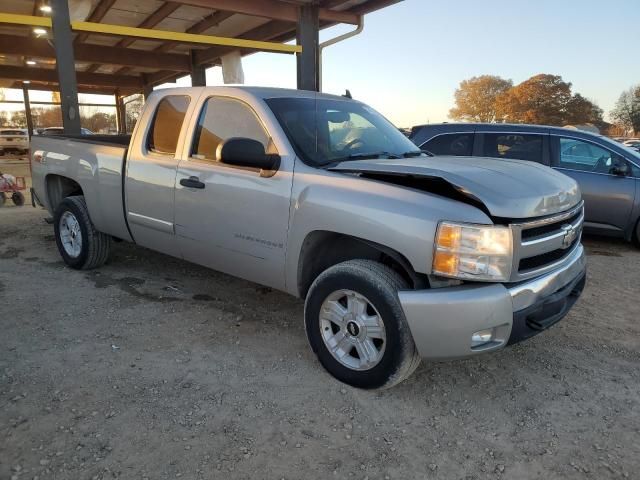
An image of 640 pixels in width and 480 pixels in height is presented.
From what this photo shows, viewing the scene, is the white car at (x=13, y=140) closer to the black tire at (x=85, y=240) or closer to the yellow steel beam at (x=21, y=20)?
the yellow steel beam at (x=21, y=20)

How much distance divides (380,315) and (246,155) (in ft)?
4.45

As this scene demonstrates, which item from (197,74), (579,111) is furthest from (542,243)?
(579,111)

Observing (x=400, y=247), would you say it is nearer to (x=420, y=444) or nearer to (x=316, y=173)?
(x=316, y=173)

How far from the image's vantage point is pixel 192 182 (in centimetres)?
386

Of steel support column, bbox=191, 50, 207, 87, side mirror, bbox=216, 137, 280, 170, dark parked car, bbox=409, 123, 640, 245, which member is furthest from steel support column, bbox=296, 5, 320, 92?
side mirror, bbox=216, 137, 280, 170

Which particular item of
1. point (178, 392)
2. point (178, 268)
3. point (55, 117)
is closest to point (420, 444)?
point (178, 392)

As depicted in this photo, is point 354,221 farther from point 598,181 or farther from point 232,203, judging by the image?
point 598,181

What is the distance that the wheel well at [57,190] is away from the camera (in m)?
5.68

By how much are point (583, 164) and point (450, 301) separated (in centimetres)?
536

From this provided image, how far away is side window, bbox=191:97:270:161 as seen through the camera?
366 cm

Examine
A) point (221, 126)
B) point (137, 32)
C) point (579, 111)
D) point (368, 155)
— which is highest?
point (579, 111)

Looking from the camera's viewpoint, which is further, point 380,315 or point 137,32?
point 137,32

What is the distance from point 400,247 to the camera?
2.72 meters

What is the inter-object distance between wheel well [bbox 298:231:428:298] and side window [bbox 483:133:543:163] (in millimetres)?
4545
